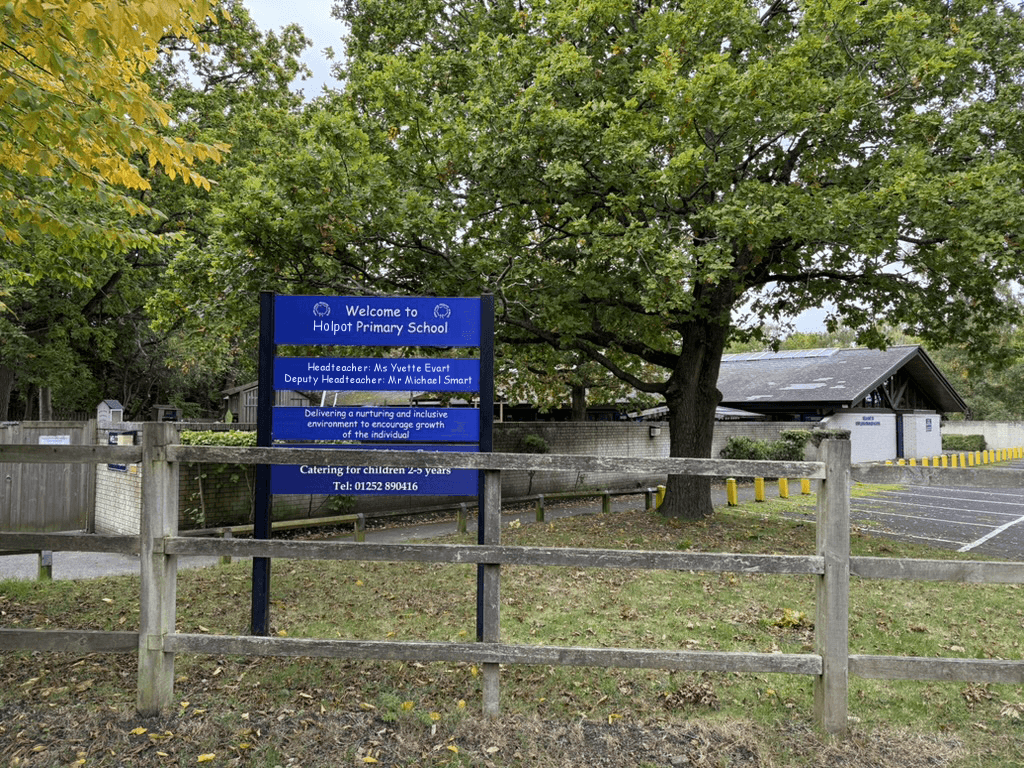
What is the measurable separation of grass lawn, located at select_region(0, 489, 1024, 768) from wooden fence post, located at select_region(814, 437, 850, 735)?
19 centimetres

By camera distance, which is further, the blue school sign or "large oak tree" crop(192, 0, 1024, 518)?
"large oak tree" crop(192, 0, 1024, 518)

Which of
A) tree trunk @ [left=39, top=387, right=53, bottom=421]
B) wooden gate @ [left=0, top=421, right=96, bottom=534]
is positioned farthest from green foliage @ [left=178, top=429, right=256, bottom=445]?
tree trunk @ [left=39, top=387, right=53, bottom=421]

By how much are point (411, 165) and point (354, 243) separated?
1539mm

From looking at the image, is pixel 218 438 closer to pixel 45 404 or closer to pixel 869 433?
pixel 45 404

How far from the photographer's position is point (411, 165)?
32.8 ft

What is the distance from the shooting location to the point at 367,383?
5215 millimetres

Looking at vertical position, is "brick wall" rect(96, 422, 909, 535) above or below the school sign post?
below

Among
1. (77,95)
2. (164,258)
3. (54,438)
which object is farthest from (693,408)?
(164,258)

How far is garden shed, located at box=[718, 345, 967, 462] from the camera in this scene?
28.2 metres

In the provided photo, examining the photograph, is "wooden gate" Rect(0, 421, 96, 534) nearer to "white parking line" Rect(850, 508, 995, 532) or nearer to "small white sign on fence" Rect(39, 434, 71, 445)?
"small white sign on fence" Rect(39, 434, 71, 445)

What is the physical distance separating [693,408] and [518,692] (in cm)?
842

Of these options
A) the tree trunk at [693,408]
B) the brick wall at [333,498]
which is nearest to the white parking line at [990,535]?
the tree trunk at [693,408]

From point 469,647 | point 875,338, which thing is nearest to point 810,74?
point 875,338

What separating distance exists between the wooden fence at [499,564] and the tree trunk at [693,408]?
797cm
